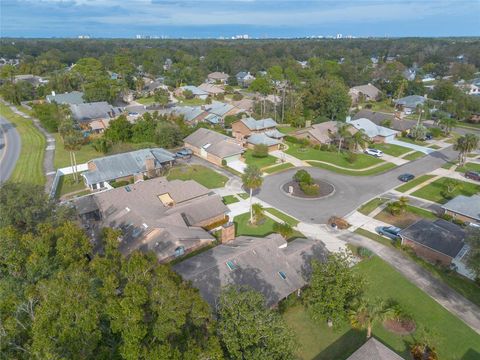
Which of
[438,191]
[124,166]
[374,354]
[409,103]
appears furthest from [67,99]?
[409,103]

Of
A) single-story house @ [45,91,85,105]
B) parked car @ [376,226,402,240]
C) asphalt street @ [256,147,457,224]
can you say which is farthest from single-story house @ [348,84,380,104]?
single-story house @ [45,91,85,105]

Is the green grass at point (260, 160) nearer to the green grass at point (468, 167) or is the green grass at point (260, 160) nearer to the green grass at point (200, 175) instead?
the green grass at point (200, 175)

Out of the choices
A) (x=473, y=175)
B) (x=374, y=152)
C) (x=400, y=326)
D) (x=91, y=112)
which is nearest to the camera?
(x=400, y=326)

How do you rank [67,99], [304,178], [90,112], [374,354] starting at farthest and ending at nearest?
1. [67,99]
2. [90,112]
3. [304,178]
4. [374,354]

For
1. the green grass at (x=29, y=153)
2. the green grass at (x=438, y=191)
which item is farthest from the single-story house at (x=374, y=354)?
the green grass at (x=29, y=153)

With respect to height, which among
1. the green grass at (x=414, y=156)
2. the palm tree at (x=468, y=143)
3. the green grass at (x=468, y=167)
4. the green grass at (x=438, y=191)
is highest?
the palm tree at (x=468, y=143)

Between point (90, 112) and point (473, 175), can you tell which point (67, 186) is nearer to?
point (90, 112)

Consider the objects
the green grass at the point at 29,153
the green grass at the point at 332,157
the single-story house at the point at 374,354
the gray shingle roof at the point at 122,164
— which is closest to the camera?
the single-story house at the point at 374,354
